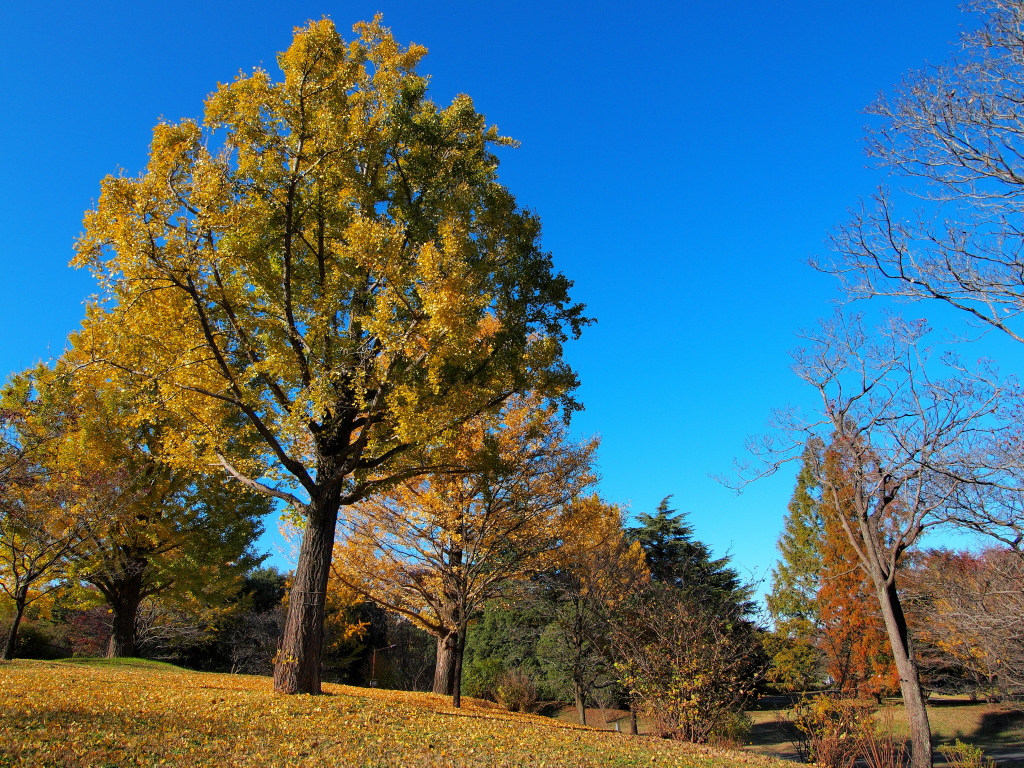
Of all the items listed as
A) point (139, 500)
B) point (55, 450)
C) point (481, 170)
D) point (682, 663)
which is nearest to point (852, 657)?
point (682, 663)

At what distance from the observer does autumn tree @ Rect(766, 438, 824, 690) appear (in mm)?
24513

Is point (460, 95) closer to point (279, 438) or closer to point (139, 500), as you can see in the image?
point (279, 438)

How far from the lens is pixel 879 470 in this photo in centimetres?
1141

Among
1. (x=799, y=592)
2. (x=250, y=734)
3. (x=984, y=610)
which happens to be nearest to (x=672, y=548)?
(x=799, y=592)

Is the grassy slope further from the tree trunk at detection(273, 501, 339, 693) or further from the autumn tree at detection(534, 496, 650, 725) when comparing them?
the autumn tree at detection(534, 496, 650, 725)

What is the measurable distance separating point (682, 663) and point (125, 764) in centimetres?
793

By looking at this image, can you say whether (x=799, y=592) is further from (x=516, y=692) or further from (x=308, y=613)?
(x=308, y=613)

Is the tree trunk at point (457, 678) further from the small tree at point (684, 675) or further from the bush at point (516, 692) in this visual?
the bush at point (516, 692)

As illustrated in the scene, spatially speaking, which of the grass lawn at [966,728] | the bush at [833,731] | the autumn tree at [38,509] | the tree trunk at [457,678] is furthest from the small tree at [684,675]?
the autumn tree at [38,509]

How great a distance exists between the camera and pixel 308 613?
24.0 ft

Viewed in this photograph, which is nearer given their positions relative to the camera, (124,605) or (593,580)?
(124,605)

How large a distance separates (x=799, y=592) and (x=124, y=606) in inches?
1090

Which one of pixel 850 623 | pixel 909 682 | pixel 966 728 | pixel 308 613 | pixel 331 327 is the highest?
pixel 331 327

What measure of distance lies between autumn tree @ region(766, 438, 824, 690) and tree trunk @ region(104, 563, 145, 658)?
23.4m
